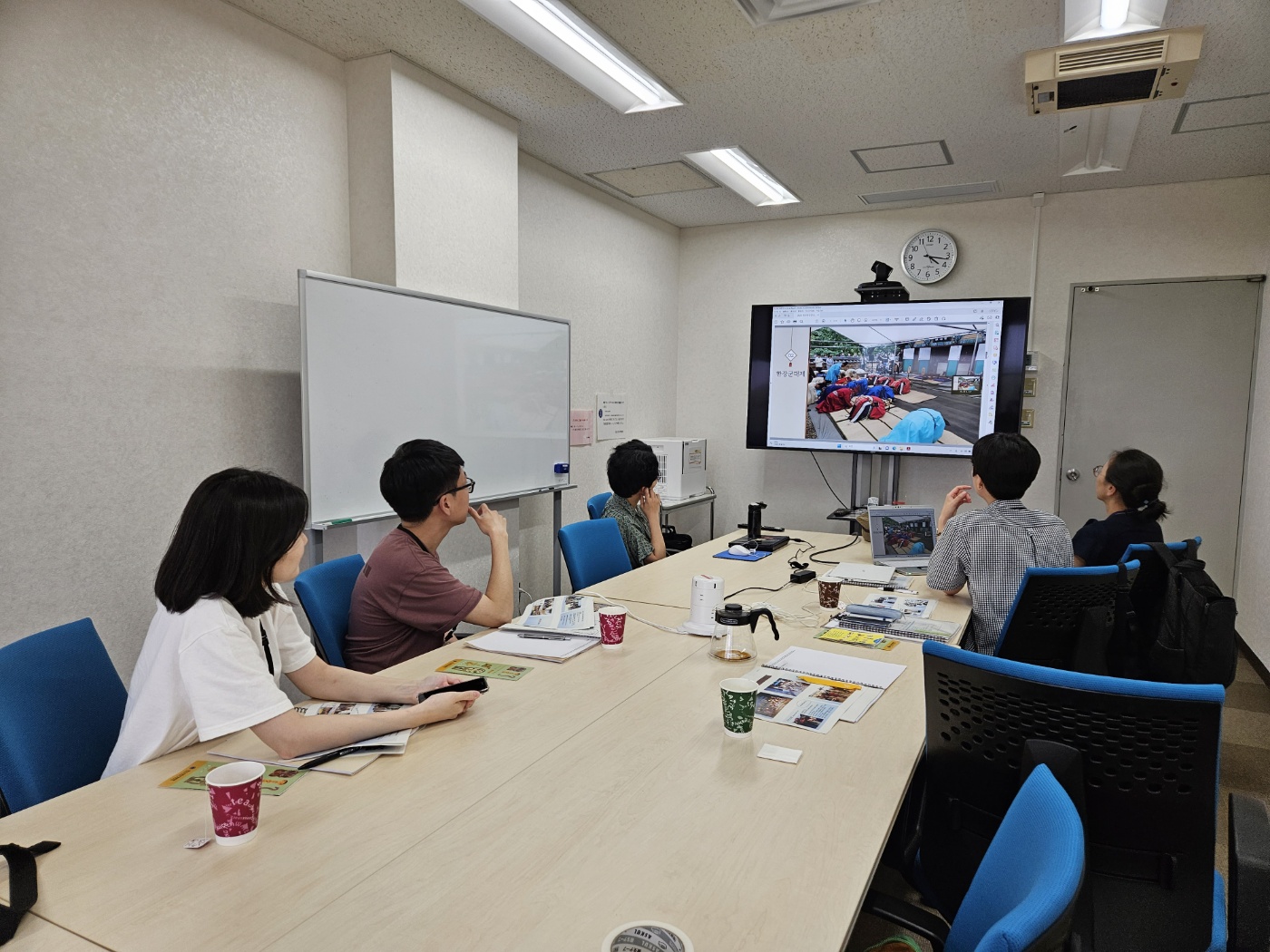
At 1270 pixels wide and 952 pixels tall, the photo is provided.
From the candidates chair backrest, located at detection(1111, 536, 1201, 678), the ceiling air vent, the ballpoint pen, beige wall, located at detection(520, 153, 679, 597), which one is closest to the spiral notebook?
the ballpoint pen

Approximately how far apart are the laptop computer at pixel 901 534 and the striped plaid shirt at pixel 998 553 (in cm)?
69

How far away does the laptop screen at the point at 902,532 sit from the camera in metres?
3.25

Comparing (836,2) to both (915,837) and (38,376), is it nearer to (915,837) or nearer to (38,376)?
(915,837)

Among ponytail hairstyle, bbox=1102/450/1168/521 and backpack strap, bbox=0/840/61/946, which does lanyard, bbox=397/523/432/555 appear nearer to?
backpack strap, bbox=0/840/61/946

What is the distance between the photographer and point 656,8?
265 cm

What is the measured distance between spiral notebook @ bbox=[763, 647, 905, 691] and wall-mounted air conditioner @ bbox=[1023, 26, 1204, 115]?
8.13 feet

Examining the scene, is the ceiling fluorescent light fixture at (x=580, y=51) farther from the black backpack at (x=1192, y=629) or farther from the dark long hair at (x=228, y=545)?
the black backpack at (x=1192, y=629)

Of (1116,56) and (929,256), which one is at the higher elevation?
(1116,56)

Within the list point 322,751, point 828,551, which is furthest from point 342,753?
point 828,551

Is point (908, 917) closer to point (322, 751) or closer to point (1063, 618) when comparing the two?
point (322, 751)

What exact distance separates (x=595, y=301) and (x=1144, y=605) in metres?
3.56

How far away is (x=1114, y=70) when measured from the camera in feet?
9.59

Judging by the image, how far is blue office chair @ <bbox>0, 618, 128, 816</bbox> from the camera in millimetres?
1354

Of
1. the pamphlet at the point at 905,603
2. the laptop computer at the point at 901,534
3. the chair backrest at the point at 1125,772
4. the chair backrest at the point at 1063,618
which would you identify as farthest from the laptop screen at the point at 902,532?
the chair backrest at the point at 1125,772
